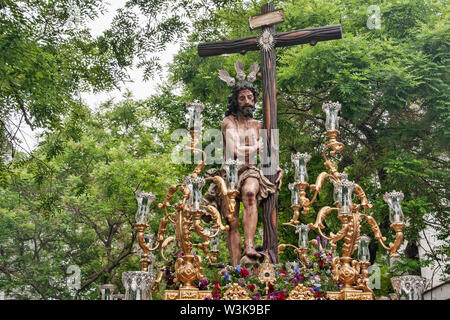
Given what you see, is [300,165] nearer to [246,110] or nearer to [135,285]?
[246,110]

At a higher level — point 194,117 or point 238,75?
point 238,75

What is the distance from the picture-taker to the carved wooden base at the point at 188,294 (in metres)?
4.77

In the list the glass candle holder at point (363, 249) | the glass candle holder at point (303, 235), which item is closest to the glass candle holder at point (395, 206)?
the glass candle holder at point (363, 249)

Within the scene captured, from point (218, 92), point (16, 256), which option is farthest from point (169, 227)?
point (16, 256)

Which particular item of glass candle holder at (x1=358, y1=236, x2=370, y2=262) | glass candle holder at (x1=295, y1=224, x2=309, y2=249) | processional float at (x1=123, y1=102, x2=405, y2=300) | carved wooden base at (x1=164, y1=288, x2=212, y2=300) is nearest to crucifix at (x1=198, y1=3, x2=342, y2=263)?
processional float at (x1=123, y1=102, x2=405, y2=300)

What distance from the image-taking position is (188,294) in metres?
4.79

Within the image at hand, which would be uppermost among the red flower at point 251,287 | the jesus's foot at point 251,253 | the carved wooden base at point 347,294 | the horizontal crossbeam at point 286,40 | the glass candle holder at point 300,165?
the horizontal crossbeam at point 286,40

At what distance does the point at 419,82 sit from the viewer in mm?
10633

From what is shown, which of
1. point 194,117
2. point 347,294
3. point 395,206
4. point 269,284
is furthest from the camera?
Answer: point 194,117

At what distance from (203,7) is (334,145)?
6746mm

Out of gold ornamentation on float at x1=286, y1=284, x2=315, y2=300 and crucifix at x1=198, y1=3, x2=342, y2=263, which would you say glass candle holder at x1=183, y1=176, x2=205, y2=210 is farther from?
crucifix at x1=198, y1=3, x2=342, y2=263

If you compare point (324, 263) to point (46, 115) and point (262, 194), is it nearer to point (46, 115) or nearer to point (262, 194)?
point (262, 194)

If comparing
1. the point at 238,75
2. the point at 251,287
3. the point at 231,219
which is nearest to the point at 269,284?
the point at 251,287

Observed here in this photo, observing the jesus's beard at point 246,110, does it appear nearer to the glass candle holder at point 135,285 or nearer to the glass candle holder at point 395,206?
the glass candle holder at point 395,206
